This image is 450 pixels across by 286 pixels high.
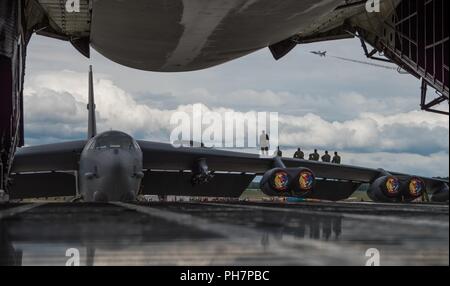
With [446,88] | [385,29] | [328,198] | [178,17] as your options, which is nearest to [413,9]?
[385,29]

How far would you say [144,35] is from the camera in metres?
17.8

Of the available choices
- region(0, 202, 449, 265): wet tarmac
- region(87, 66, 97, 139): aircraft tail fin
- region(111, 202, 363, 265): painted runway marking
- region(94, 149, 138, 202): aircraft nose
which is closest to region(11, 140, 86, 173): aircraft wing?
region(87, 66, 97, 139): aircraft tail fin

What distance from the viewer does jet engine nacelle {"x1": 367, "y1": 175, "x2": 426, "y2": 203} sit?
642 inches

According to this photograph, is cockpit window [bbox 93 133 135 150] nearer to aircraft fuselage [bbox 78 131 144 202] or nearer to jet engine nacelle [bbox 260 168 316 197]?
aircraft fuselage [bbox 78 131 144 202]

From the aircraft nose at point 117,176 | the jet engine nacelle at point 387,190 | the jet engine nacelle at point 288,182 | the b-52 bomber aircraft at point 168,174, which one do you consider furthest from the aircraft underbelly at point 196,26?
the jet engine nacelle at point 387,190

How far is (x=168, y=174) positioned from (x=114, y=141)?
7.24m

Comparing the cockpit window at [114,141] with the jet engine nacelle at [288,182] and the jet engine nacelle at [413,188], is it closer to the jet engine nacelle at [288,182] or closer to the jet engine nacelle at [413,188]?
the jet engine nacelle at [288,182]

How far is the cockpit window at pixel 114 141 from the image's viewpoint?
15664 mm

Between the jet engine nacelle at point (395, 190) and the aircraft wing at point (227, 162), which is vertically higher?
the aircraft wing at point (227, 162)

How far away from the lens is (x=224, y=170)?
22281 millimetres

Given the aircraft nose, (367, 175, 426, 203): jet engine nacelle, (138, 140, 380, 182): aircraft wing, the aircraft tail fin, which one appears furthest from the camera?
the aircraft tail fin

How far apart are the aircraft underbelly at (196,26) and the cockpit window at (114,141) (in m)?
3.52
